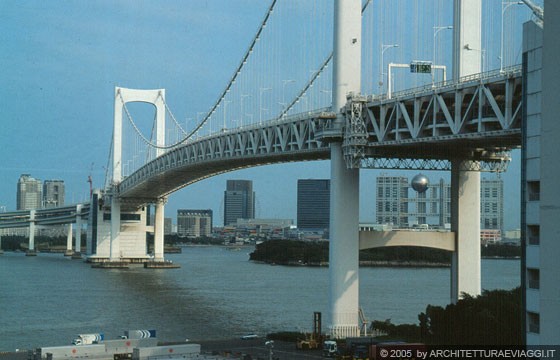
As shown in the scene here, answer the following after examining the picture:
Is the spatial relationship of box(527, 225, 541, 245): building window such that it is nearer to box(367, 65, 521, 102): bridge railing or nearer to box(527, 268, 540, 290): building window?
box(527, 268, 540, 290): building window

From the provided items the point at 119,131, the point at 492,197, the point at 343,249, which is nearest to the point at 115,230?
the point at 119,131

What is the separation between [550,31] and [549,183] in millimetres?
1645

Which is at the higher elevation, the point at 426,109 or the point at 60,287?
the point at 426,109

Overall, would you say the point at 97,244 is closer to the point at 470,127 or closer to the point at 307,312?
the point at 307,312

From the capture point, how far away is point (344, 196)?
18.1m

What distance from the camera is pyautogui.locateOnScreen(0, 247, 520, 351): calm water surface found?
21.7 meters

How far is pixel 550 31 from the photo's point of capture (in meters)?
10.3

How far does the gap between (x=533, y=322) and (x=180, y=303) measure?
1802cm

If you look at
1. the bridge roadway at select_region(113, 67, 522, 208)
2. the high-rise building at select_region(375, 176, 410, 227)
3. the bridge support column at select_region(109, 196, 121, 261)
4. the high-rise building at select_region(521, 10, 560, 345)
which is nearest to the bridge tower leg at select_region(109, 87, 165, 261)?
the bridge support column at select_region(109, 196, 121, 261)

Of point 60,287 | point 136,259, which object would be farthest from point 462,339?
point 136,259

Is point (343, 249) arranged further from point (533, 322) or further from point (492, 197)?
point (492, 197)

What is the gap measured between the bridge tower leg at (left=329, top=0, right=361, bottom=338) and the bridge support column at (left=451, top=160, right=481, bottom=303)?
1.86 metres

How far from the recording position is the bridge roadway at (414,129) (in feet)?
45.8

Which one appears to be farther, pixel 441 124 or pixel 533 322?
pixel 441 124
